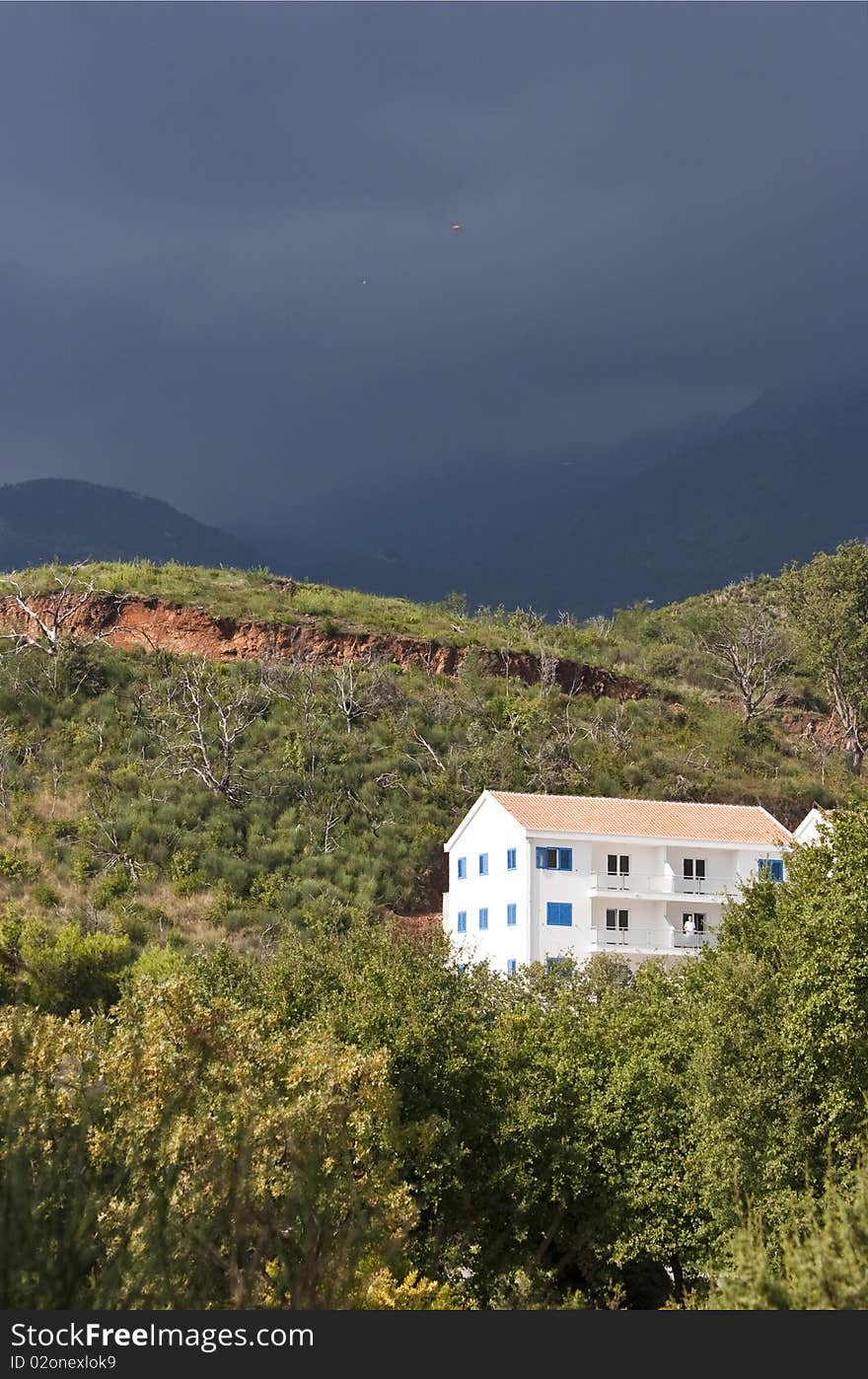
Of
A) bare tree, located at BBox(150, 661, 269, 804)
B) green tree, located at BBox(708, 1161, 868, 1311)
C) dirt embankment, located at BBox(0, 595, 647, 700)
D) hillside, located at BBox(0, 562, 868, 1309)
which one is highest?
dirt embankment, located at BBox(0, 595, 647, 700)

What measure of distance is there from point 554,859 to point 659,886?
403 centimetres

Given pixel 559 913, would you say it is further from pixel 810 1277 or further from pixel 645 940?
pixel 810 1277

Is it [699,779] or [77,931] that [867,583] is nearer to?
[699,779]

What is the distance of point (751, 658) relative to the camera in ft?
268

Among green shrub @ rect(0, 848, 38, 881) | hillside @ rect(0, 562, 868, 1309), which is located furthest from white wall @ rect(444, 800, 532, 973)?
Answer: green shrub @ rect(0, 848, 38, 881)

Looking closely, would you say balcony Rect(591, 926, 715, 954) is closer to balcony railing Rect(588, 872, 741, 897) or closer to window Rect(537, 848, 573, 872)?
balcony railing Rect(588, 872, 741, 897)

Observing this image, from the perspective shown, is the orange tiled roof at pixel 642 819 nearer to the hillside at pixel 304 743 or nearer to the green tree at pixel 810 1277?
the hillside at pixel 304 743

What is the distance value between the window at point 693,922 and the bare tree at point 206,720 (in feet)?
66.6

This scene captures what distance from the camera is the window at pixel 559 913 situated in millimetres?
49812

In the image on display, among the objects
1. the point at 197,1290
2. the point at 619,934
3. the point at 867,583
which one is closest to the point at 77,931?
the point at 619,934

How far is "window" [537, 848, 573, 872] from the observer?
165ft

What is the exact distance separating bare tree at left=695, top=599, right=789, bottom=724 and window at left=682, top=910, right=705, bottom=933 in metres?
26.7

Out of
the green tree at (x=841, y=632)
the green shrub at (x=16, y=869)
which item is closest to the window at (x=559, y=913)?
the green shrub at (x=16, y=869)

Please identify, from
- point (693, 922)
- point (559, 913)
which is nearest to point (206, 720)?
point (559, 913)
